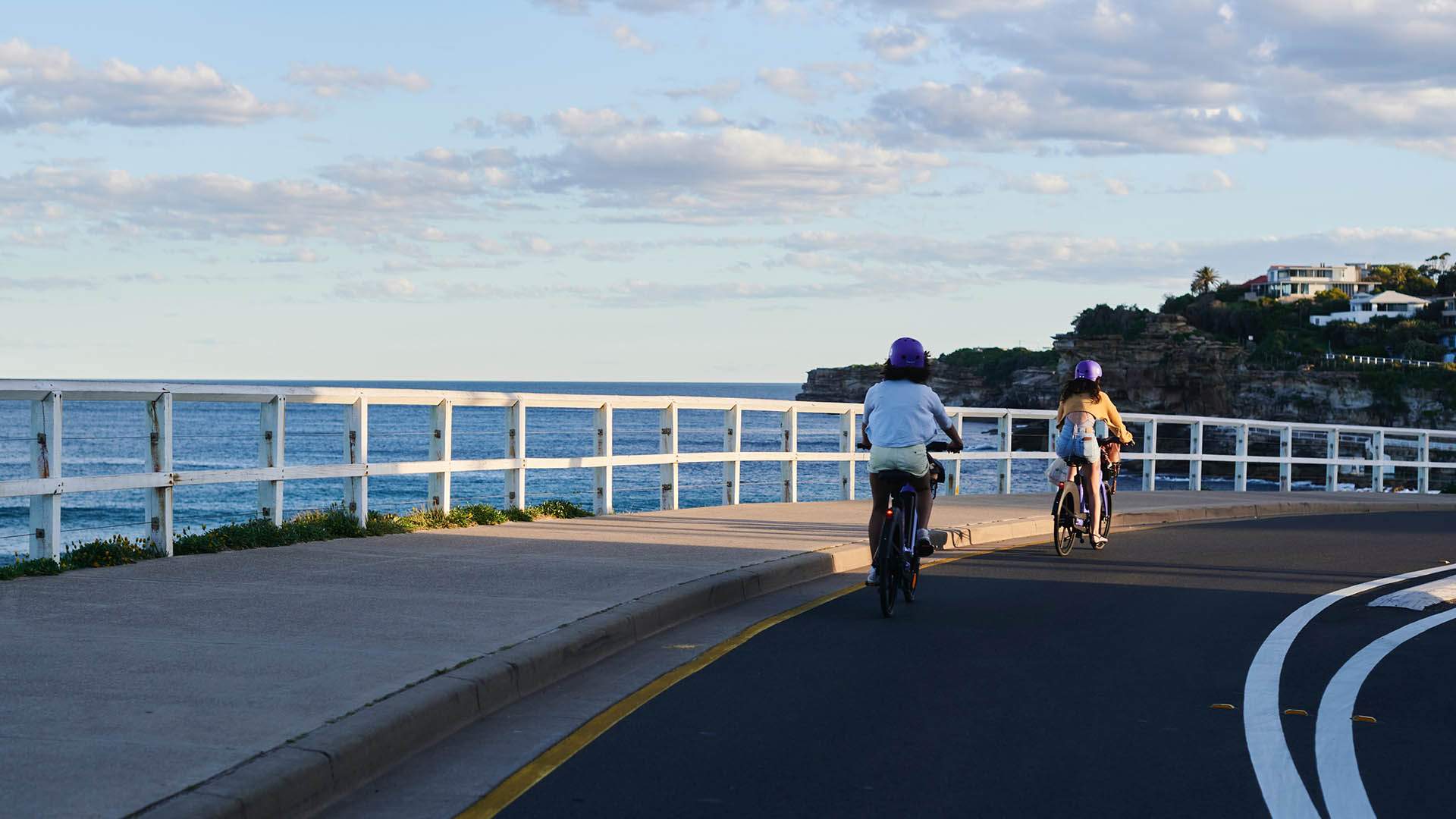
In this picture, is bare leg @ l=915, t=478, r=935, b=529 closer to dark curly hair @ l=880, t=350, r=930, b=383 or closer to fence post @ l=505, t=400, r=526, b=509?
dark curly hair @ l=880, t=350, r=930, b=383

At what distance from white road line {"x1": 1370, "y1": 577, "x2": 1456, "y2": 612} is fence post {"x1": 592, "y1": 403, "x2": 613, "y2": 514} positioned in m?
7.97

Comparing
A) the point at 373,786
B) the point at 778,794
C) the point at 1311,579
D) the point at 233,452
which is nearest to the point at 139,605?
the point at 373,786

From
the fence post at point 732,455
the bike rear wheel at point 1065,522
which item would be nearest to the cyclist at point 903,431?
the bike rear wheel at point 1065,522

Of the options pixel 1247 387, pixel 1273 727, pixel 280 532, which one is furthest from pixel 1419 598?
pixel 1247 387

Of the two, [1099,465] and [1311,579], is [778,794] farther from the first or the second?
[1099,465]

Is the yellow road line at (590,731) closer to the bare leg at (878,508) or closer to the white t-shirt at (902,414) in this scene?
the bare leg at (878,508)

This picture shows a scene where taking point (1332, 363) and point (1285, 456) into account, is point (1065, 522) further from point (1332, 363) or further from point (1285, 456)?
point (1332, 363)

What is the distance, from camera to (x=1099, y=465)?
16.3 meters

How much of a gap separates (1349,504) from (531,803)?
21530mm

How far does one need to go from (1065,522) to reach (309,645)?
9.25 metres

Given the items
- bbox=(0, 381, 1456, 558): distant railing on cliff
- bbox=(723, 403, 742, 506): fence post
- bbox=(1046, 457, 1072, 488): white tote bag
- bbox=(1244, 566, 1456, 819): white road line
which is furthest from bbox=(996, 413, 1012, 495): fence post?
bbox=(1244, 566, 1456, 819): white road line

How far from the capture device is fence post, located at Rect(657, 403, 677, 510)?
18.0 metres

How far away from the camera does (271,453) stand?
42.4ft

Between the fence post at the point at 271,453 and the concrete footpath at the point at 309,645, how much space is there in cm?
57
